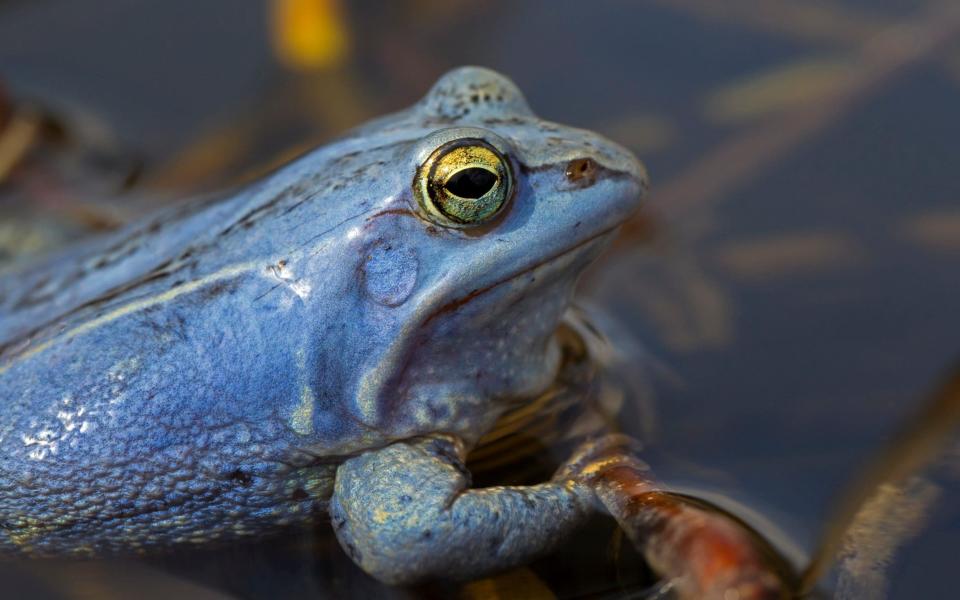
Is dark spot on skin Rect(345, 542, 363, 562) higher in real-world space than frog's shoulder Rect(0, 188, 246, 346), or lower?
lower

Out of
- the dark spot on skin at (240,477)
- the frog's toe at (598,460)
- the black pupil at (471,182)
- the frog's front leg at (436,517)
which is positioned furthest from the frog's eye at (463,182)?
the dark spot on skin at (240,477)

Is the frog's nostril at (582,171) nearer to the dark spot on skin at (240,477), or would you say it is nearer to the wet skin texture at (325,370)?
the wet skin texture at (325,370)

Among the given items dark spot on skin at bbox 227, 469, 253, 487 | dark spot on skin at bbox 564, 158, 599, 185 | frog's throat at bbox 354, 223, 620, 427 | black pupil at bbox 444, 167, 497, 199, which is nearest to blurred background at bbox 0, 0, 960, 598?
dark spot on skin at bbox 227, 469, 253, 487

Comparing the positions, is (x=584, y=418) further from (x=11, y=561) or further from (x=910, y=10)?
(x=910, y=10)

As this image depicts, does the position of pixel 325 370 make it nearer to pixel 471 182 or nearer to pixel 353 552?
pixel 353 552

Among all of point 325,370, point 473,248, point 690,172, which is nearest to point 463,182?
point 473,248

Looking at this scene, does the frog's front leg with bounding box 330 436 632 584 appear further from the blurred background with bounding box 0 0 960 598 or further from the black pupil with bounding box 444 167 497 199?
the black pupil with bounding box 444 167 497 199

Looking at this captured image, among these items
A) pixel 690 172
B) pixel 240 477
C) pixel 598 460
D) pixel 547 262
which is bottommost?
pixel 598 460
